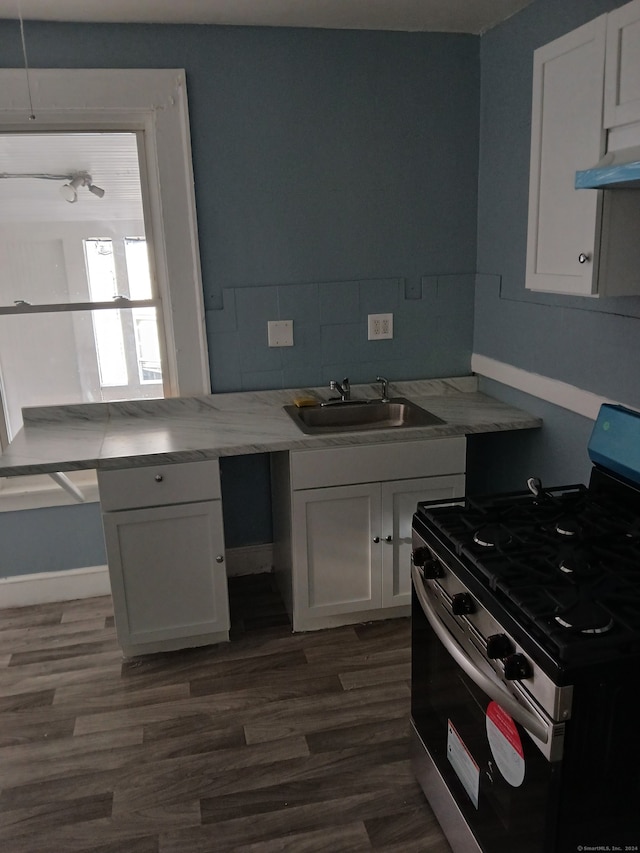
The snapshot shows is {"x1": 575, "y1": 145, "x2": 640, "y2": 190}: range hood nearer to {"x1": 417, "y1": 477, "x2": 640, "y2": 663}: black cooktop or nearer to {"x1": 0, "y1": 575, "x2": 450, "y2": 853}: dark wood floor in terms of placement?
{"x1": 417, "y1": 477, "x2": 640, "y2": 663}: black cooktop

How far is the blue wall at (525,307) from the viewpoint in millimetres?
2182

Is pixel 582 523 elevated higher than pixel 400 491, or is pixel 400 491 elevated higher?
pixel 582 523

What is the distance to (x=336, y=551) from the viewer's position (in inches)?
103

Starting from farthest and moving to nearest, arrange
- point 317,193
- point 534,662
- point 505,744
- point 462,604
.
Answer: point 317,193
point 462,604
point 505,744
point 534,662

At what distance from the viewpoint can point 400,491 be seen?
2.60 meters

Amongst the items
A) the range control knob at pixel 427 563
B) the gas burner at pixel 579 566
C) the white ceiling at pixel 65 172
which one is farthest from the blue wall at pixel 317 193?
the gas burner at pixel 579 566

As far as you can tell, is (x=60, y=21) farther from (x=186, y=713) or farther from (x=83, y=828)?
(x=83, y=828)

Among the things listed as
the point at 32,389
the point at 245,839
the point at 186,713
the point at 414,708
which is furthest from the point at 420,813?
the point at 32,389

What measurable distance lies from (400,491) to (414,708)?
0.88 m

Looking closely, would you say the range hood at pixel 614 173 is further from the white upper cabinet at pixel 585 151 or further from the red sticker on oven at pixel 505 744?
the red sticker on oven at pixel 505 744

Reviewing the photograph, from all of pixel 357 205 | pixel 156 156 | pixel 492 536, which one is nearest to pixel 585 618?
pixel 492 536

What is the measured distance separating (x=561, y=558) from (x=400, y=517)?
46.3 inches

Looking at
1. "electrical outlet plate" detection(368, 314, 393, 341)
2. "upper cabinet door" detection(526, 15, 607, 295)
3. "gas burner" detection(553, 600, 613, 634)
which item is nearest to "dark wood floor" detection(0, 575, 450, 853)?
"gas burner" detection(553, 600, 613, 634)

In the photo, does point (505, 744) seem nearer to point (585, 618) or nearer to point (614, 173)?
point (585, 618)
